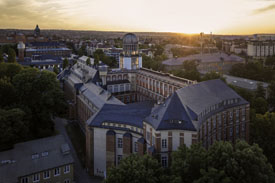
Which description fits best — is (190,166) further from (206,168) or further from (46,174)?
(46,174)

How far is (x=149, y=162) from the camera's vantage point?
3338 cm

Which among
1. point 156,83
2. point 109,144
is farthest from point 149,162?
point 156,83

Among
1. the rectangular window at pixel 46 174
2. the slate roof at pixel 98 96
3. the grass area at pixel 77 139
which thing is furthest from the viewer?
the slate roof at pixel 98 96

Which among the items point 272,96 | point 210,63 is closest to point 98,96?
point 272,96

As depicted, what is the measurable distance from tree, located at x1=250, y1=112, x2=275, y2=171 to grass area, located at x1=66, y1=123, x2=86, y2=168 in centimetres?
3507

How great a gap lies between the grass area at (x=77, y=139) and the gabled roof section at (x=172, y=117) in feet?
63.5

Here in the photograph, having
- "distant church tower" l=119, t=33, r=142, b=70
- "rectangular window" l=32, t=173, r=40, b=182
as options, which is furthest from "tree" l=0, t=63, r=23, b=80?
"rectangular window" l=32, t=173, r=40, b=182

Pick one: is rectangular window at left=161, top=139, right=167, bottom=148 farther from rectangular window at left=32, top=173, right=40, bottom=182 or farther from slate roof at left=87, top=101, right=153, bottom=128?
rectangular window at left=32, top=173, right=40, bottom=182

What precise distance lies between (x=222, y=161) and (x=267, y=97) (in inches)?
2559

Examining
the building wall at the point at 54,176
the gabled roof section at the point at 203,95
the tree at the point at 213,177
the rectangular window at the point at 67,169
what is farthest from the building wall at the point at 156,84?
the tree at the point at 213,177

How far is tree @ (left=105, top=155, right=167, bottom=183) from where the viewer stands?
31.5 m

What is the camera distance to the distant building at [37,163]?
131 ft

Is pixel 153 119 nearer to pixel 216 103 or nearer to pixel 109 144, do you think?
pixel 109 144

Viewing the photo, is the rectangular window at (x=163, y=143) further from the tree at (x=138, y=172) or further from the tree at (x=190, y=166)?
the tree at (x=190, y=166)
